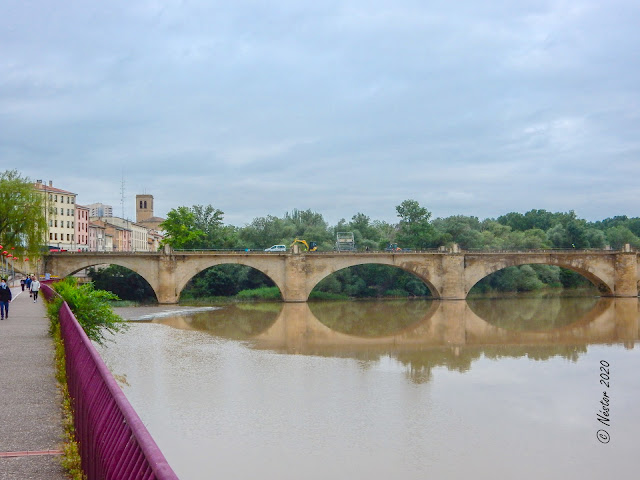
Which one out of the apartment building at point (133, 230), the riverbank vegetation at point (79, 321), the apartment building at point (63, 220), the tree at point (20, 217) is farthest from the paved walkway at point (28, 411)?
the apartment building at point (133, 230)

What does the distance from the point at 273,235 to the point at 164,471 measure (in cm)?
5958

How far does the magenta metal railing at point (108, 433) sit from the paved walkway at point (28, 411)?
0.37 meters

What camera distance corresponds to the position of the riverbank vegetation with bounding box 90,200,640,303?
5528 centimetres

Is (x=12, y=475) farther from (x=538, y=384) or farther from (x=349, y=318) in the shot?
(x=349, y=318)

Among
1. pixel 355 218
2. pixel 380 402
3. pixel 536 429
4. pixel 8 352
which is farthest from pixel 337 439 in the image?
pixel 355 218

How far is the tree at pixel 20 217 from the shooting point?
42.3 m

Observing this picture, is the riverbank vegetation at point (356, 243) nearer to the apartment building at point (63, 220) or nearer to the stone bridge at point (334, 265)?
the stone bridge at point (334, 265)

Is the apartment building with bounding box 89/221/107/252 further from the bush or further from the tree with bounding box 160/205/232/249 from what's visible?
the bush

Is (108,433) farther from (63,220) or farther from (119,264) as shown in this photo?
(63,220)

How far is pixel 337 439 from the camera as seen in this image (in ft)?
40.3

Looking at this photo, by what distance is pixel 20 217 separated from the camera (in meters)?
42.3

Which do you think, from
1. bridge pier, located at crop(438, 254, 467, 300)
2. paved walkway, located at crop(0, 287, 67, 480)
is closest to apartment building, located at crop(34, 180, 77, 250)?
bridge pier, located at crop(438, 254, 467, 300)

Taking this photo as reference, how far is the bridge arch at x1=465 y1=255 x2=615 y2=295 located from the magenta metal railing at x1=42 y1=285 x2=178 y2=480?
47.0 metres

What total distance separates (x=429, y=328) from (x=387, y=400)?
18.6 metres
